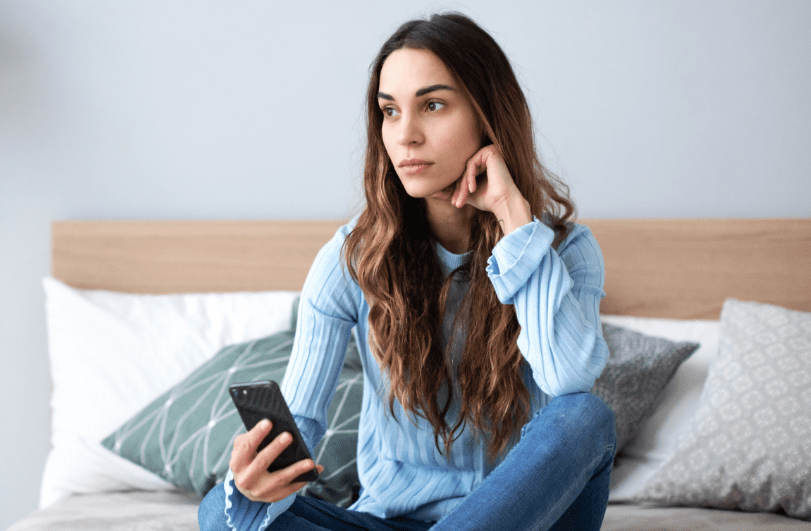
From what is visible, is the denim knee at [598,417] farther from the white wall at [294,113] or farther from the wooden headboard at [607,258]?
the white wall at [294,113]

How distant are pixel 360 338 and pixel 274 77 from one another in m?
1.05

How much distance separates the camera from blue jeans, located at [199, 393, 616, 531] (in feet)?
2.44

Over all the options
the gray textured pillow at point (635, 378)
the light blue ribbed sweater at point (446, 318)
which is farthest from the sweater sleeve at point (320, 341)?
the gray textured pillow at point (635, 378)

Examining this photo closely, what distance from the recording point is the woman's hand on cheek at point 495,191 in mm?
1031

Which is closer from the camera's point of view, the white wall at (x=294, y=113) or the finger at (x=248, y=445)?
the finger at (x=248, y=445)

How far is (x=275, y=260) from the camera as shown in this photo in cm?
186

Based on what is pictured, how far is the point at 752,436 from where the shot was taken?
124 cm

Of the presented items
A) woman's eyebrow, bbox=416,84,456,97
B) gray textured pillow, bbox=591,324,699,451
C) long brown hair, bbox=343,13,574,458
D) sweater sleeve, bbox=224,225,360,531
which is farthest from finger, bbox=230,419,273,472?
gray textured pillow, bbox=591,324,699,451

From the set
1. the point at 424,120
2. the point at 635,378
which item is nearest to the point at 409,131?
the point at 424,120

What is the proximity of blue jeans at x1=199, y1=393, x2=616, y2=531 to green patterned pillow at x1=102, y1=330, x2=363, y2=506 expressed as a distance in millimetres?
312

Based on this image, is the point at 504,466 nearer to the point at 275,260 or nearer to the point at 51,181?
the point at 275,260

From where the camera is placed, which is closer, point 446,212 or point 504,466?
point 504,466

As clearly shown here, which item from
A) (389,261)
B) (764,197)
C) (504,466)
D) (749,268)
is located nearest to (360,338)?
(389,261)

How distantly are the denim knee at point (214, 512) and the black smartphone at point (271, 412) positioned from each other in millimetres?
96
